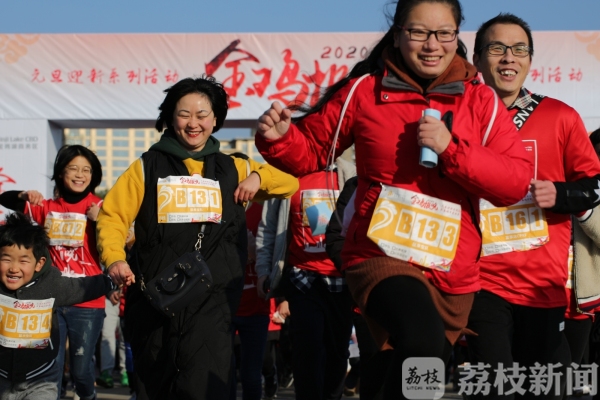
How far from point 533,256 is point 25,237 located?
Result: 3.28 metres

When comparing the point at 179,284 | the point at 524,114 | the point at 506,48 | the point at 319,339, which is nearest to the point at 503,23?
the point at 506,48

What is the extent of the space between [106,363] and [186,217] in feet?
19.5

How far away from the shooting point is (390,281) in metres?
3.61

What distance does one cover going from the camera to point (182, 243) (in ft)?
17.1

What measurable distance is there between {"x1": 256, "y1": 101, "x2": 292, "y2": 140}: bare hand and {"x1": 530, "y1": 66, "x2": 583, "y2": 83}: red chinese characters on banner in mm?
10436

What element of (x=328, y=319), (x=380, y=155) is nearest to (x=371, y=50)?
(x=380, y=155)

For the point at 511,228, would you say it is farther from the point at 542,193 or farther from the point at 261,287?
the point at 261,287

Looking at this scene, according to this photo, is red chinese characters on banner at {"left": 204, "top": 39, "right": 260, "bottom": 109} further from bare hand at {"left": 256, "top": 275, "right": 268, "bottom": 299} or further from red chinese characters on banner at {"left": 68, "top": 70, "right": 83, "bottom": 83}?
bare hand at {"left": 256, "top": 275, "right": 268, "bottom": 299}

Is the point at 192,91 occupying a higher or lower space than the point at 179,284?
higher

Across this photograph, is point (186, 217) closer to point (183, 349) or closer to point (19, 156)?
point (183, 349)

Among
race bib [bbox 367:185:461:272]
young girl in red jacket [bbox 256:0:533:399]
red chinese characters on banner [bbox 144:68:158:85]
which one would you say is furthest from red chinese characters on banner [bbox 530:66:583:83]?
race bib [bbox 367:185:461:272]

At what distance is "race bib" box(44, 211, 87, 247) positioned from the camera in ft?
24.8

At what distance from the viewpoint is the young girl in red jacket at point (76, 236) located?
753 cm

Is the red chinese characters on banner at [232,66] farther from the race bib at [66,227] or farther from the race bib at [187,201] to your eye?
the race bib at [187,201]
